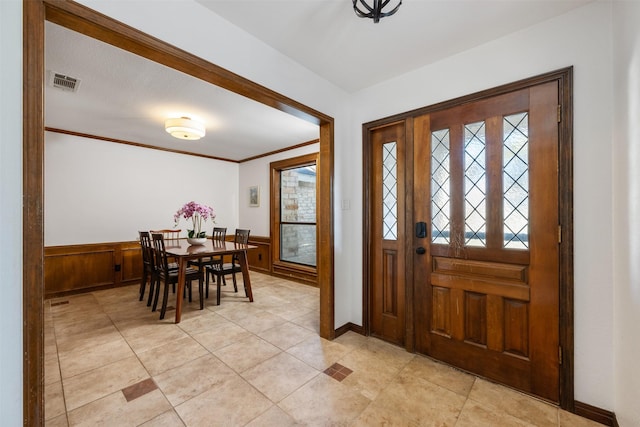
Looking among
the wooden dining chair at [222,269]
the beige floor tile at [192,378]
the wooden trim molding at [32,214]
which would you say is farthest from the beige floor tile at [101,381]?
the wooden dining chair at [222,269]

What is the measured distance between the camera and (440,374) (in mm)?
1984

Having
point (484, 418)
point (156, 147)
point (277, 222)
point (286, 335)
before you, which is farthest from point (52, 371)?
point (156, 147)

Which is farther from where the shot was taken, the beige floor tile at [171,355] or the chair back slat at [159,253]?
the chair back slat at [159,253]

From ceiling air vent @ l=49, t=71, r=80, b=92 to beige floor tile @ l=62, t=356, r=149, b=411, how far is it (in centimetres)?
257

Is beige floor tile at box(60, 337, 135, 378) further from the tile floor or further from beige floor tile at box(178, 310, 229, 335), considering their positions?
beige floor tile at box(178, 310, 229, 335)

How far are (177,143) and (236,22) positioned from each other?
3508 mm

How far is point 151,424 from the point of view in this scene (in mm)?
1504

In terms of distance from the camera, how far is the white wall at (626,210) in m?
1.25

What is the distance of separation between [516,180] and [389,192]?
3.24ft

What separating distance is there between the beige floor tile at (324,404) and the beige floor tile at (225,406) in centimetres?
18

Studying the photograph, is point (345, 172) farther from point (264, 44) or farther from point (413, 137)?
point (264, 44)

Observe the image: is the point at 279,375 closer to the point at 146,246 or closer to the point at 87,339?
the point at 87,339

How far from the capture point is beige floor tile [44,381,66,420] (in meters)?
1.58

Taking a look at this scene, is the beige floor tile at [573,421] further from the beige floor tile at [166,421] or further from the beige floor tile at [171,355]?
the beige floor tile at [171,355]
